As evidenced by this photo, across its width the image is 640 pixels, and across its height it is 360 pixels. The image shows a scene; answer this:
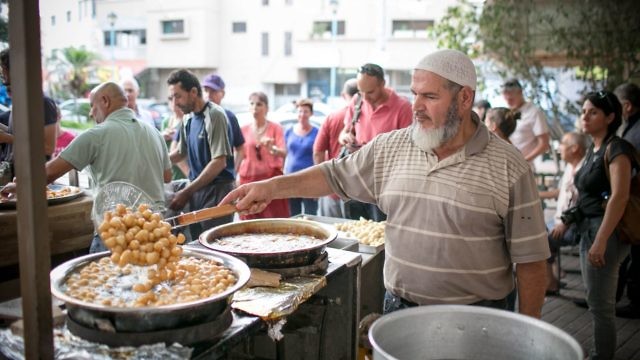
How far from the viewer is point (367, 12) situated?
88.3 ft

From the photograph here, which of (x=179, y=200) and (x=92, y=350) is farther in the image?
(x=179, y=200)

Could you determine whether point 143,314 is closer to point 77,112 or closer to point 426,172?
point 426,172

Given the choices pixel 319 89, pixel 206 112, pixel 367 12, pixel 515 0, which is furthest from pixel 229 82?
pixel 206 112

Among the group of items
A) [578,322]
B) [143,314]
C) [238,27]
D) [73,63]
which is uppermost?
[238,27]

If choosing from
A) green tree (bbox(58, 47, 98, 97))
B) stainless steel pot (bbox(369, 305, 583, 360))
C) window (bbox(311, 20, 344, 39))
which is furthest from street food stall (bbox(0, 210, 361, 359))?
window (bbox(311, 20, 344, 39))

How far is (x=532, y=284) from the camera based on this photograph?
2137 millimetres

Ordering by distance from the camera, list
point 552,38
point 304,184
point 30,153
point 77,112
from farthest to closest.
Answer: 1. point 77,112
2. point 552,38
3. point 304,184
4. point 30,153

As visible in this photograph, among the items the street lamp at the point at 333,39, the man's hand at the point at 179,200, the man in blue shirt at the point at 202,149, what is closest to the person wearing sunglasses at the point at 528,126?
the man in blue shirt at the point at 202,149

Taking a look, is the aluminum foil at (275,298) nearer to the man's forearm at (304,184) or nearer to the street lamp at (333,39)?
the man's forearm at (304,184)

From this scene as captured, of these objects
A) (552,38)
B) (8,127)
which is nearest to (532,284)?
(8,127)

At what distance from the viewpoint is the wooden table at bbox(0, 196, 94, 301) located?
9.93ft

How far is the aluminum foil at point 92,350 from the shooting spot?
1538 millimetres

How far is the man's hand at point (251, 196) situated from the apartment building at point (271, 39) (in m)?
23.6

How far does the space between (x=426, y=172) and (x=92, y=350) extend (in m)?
1.36
